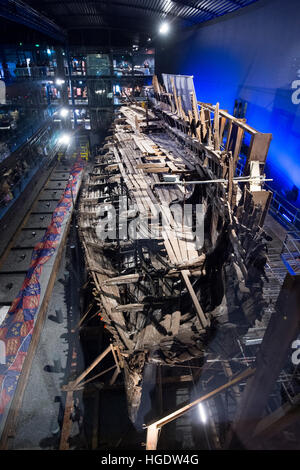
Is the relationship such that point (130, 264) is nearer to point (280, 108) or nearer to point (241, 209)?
point (241, 209)

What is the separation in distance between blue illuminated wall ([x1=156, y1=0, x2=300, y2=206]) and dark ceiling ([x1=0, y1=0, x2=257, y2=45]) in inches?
53.1

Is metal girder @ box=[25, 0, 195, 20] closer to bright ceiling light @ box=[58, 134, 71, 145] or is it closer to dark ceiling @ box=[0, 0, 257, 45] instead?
Answer: dark ceiling @ box=[0, 0, 257, 45]

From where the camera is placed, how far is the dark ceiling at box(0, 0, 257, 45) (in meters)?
18.7

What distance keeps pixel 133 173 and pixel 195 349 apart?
965cm

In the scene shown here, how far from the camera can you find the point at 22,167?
20.1m

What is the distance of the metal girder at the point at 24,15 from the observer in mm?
15492

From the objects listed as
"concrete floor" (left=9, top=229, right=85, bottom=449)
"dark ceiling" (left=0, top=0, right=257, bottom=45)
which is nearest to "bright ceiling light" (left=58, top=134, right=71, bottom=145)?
"dark ceiling" (left=0, top=0, right=257, bottom=45)

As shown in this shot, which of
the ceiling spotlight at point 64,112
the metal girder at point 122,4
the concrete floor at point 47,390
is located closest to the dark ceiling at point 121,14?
the metal girder at point 122,4

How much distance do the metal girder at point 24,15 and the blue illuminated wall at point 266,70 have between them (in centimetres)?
1266

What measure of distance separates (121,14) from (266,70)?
2109 centimetres

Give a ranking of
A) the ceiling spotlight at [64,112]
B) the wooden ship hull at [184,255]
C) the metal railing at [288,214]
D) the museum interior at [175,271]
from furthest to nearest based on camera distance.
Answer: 1. the ceiling spotlight at [64,112]
2. the metal railing at [288,214]
3. the wooden ship hull at [184,255]
4. the museum interior at [175,271]

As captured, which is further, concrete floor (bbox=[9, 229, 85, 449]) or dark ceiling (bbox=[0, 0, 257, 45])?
dark ceiling (bbox=[0, 0, 257, 45])

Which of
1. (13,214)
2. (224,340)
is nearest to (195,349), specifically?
(224,340)

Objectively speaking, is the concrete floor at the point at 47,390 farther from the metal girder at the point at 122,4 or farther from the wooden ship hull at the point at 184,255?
the metal girder at the point at 122,4
